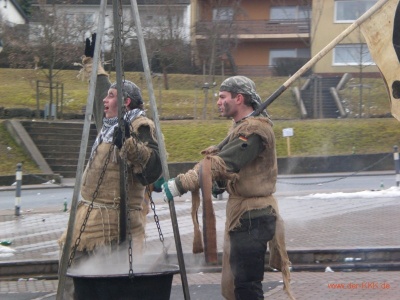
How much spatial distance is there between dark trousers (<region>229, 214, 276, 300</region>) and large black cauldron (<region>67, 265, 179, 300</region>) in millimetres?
628

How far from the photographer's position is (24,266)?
9.39 metres

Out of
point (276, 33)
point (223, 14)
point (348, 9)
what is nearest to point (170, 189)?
point (223, 14)

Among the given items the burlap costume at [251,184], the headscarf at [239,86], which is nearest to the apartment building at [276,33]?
the headscarf at [239,86]

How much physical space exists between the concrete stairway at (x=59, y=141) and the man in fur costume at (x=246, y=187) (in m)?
20.3

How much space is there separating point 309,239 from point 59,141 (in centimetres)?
1767

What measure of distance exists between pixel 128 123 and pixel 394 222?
7675 millimetres

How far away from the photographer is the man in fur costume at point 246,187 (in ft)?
17.1

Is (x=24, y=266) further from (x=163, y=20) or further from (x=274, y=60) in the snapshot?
(x=274, y=60)

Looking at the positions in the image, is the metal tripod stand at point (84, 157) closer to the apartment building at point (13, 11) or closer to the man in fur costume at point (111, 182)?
the man in fur costume at point (111, 182)

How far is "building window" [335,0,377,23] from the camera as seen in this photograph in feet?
152

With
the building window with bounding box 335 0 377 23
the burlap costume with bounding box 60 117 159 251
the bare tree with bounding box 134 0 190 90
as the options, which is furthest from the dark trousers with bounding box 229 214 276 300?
the building window with bounding box 335 0 377 23

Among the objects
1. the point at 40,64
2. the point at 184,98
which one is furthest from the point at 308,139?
the point at 40,64

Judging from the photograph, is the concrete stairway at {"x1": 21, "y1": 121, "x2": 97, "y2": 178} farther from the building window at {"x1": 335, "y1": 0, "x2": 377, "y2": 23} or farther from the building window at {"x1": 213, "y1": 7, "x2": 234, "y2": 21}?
the building window at {"x1": 335, "y1": 0, "x2": 377, "y2": 23}

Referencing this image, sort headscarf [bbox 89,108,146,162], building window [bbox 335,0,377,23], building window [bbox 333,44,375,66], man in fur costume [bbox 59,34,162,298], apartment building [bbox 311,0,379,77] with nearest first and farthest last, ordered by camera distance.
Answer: man in fur costume [bbox 59,34,162,298], headscarf [bbox 89,108,146,162], building window [bbox 333,44,375,66], apartment building [bbox 311,0,379,77], building window [bbox 335,0,377,23]
